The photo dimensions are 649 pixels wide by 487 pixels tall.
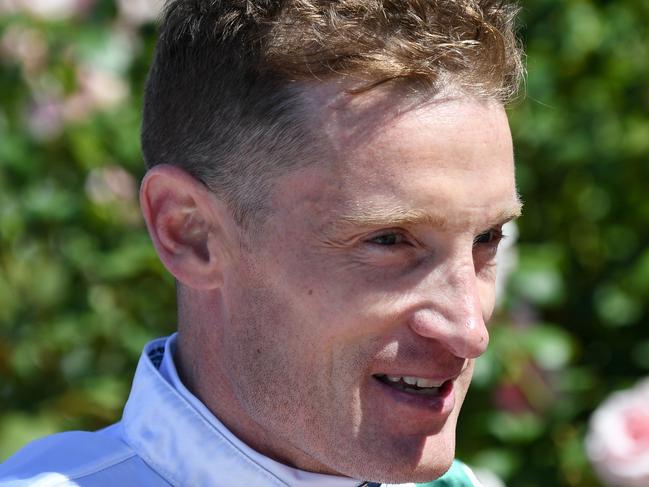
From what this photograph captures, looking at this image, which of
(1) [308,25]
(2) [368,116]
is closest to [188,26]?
(1) [308,25]

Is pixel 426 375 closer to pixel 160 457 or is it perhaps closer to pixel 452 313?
pixel 452 313

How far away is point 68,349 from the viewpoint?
10.9 feet

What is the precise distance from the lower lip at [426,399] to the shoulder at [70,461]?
359 millimetres

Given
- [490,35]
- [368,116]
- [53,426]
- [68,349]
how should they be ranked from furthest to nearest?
1. [68,349]
2. [53,426]
3. [490,35]
4. [368,116]

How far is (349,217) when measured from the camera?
1.56m

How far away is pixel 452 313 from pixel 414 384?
0.38ft

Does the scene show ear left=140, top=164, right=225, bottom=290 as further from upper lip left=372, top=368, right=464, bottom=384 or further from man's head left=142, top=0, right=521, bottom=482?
upper lip left=372, top=368, right=464, bottom=384

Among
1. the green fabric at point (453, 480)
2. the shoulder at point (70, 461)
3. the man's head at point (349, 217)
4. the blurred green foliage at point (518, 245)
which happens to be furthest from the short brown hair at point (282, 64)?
the blurred green foliage at point (518, 245)

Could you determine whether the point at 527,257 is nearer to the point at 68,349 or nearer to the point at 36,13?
the point at 68,349

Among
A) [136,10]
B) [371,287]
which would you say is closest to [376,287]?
[371,287]

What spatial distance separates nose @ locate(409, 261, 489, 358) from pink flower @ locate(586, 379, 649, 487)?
1438mm

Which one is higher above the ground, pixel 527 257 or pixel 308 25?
pixel 308 25

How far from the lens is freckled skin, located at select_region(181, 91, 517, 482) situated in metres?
1.55

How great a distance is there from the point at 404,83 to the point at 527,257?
1.66 metres
